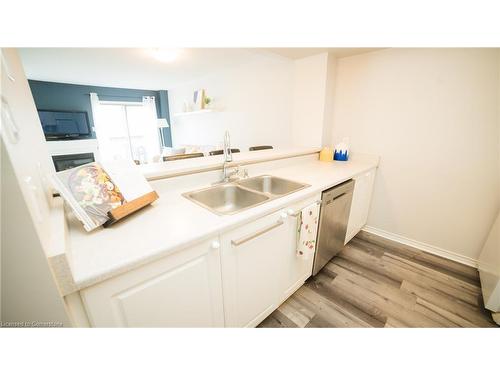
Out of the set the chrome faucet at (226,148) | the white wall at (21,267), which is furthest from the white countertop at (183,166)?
the white wall at (21,267)

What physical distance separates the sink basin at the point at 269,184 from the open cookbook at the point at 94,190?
783mm

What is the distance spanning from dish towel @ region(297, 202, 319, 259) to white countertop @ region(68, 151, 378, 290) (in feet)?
0.39

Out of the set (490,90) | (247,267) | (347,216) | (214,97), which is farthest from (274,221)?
(214,97)

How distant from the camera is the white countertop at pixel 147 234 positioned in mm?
598

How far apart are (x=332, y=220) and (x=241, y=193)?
0.79 m

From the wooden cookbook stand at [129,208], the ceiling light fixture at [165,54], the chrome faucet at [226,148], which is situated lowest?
the wooden cookbook stand at [129,208]

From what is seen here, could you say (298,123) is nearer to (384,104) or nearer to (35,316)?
(384,104)

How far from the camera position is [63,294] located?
523 mm

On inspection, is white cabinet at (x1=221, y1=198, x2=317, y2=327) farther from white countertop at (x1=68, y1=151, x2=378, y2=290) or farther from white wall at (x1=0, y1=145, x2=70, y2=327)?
white wall at (x1=0, y1=145, x2=70, y2=327)

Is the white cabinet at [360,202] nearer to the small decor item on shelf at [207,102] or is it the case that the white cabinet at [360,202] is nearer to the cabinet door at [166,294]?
the cabinet door at [166,294]

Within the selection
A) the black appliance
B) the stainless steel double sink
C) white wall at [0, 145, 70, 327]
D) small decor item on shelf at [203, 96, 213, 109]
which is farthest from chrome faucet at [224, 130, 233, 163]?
the black appliance

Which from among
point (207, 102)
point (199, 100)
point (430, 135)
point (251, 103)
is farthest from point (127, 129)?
point (430, 135)

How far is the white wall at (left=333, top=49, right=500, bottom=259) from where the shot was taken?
5.19 feet

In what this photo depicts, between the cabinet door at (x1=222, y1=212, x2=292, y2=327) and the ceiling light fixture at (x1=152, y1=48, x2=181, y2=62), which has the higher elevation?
the ceiling light fixture at (x1=152, y1=48, x2=181, y2=62)
